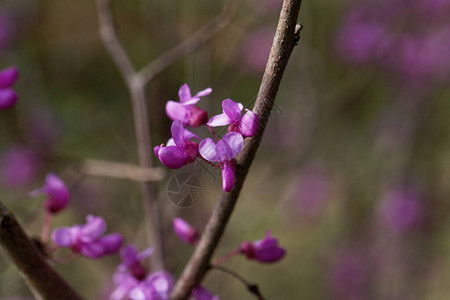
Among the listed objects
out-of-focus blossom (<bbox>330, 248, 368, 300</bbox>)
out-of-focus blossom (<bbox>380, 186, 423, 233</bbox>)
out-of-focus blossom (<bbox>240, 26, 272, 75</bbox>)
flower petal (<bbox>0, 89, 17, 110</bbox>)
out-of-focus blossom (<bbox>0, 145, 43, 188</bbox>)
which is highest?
flower petal (<bbox>0, 89, 17, 110</bbox>)

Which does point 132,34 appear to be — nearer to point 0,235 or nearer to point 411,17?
point 411,17

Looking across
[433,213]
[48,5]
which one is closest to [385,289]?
[433,213]

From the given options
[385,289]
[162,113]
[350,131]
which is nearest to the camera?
[162,113]

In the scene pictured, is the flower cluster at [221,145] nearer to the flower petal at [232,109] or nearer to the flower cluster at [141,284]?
the flower petal at [232,109]

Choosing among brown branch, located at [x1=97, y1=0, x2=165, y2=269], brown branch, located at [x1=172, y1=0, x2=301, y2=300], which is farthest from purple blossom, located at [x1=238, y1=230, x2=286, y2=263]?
brown branch, located at [x1=97, y1=0, x2=165, y2=269]

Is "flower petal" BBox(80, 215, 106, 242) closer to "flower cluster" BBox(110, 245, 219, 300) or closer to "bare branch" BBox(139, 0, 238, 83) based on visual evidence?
"flower cluster" BBox(110, 245, 219, 300)

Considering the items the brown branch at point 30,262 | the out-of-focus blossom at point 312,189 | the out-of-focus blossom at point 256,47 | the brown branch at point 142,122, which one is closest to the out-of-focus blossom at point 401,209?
the out-of-focus blossom at point 312,189

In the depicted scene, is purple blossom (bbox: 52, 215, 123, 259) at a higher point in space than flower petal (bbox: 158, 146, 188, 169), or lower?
lower
